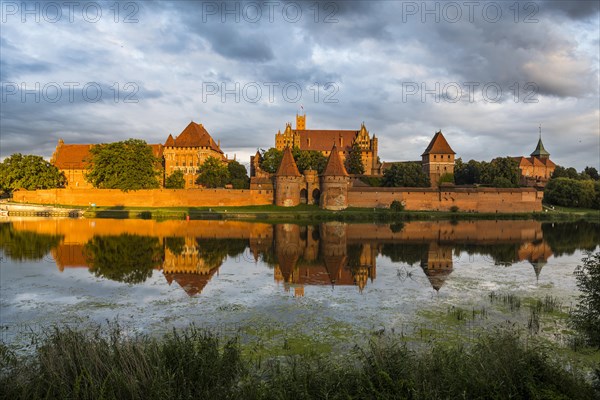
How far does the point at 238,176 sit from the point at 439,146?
27.0m

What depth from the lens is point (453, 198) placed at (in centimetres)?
4634

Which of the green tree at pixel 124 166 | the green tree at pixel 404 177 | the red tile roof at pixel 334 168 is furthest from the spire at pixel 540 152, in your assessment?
the green tree at pixel 124 166

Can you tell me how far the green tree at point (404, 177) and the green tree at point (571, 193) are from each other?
51.1ft

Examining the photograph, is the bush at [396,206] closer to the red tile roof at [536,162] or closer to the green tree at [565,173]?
the green tree at [565,173]

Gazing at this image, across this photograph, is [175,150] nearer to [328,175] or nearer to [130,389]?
[328,175]

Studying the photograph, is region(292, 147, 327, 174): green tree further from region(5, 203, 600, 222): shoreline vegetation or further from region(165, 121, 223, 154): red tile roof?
region(165, 121, 223, 154): red tile roof

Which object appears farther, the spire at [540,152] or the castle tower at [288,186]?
the spire at [540,152]

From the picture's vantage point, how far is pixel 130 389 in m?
4.93

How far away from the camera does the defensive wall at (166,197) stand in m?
47.7

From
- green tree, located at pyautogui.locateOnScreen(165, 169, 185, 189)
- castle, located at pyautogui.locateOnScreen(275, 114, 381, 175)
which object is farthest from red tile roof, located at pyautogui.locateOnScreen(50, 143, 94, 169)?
castle, located at pyautogui.locateOnScreen(275, 114, 381, 175)

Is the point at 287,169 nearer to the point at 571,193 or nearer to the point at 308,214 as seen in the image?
the point at 308,214

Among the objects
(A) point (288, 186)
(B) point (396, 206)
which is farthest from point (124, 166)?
(B) point (396, 206)

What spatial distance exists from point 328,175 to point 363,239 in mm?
20548

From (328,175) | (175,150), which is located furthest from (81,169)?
(328,175)
